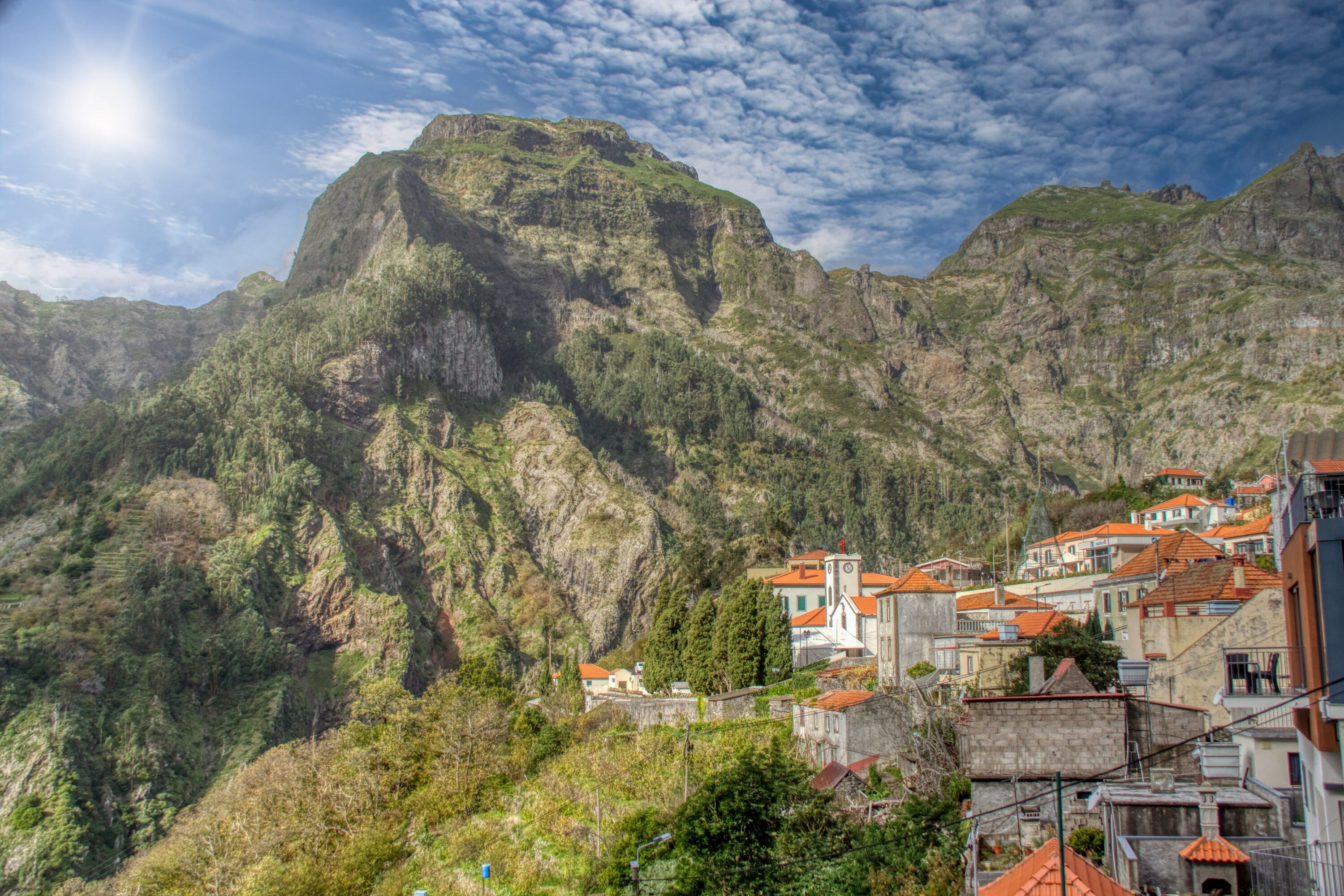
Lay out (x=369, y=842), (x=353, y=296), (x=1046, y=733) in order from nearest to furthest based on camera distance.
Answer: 1. (x=1046, y=733)
2. (x=369, y=842)
3. (x=353, y=296)

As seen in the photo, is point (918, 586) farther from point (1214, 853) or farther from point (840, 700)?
point (1214, 853)

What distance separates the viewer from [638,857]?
33594 mm

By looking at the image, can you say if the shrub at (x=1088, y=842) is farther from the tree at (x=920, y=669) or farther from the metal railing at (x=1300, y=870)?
the tree at (x=920, y=669)

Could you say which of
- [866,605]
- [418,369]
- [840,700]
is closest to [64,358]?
[418,369]

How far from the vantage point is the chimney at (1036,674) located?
29297 mm

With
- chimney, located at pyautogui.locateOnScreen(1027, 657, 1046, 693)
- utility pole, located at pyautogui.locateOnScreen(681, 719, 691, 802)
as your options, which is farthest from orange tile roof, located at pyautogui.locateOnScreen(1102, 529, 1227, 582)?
utility pole, located at pyautogui.locateOnScreen(681, 719, 691, 802)

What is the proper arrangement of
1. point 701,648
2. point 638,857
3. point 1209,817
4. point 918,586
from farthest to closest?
point 701,648 → point 918,586 → point 638,857 → point 1209,817

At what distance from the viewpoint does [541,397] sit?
522 ft

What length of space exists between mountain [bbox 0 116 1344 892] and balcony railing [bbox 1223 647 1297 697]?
217ft

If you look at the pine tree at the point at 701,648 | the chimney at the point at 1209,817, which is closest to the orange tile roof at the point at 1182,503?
the pine tree at the point at 701,648

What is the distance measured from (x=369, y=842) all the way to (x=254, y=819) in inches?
347

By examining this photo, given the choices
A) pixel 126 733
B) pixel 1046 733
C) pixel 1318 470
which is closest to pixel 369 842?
pixel 1046 733

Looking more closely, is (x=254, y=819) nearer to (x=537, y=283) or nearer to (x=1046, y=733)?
(x=1046, y=733)

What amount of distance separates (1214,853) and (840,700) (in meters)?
20.0
